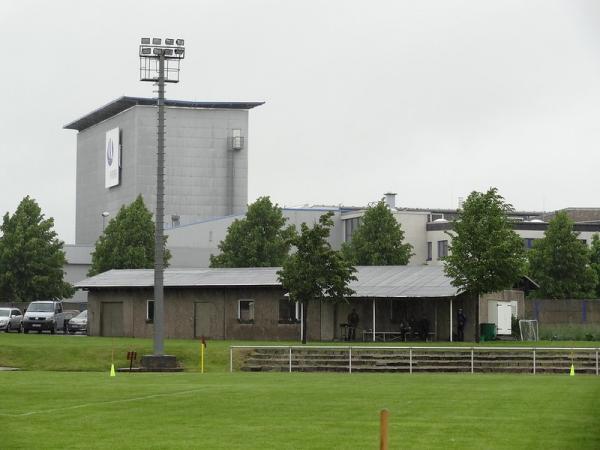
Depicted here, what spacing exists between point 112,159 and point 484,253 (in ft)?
274

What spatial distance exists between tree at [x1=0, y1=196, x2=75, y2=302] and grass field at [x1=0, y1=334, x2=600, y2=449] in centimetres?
5022

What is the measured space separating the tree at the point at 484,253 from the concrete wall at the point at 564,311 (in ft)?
48.5

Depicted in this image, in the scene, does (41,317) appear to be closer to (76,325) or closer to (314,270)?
(76,325)

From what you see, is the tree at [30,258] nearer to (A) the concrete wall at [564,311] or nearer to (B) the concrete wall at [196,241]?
(B) the concrete wall at [196,241]

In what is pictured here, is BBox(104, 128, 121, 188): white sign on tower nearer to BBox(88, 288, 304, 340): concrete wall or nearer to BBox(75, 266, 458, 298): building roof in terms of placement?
BBox(75, 266, 458, 298): building roof

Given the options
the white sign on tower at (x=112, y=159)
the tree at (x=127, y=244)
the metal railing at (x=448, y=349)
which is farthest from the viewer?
the white sign on tower at (x=112, y=159)

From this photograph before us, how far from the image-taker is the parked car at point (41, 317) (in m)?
73.4

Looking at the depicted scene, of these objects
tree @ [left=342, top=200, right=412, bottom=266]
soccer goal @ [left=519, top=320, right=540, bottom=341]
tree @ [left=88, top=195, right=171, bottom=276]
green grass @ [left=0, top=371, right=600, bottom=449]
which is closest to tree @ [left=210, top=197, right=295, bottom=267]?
tree @ [left=88, top=195, right=171, bottom=276]

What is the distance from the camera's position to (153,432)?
20.3m

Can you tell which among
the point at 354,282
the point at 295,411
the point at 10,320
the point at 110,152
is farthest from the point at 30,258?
the point at 295,411

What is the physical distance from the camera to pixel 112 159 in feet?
449

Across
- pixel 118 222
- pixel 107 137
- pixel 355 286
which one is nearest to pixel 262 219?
pixel 118 222

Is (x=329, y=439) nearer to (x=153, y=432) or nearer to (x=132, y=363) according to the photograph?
(x=153, y=432)

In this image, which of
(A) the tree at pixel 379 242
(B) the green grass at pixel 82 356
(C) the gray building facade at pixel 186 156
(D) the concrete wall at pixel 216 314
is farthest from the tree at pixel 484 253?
(C) the gray building facade at pixel 186 156
